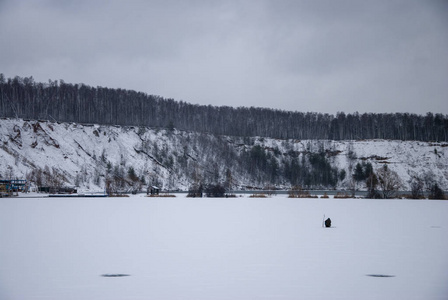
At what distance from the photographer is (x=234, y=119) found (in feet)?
502

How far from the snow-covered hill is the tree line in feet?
30.9

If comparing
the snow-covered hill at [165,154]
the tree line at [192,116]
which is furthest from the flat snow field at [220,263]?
the tree line at [192,116]

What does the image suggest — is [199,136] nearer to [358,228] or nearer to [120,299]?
[358,228]

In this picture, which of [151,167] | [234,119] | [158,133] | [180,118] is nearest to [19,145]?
[151,167]

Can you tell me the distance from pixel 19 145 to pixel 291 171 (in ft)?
216

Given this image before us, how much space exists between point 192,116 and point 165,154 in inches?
1609

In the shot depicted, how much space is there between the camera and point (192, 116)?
149125 mm

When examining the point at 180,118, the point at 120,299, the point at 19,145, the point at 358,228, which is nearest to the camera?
the point at 120,299

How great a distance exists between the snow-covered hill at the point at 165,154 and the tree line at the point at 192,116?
941 centimetres

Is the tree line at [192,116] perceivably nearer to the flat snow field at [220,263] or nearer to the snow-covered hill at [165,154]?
the snow-covered hill at [165,154]

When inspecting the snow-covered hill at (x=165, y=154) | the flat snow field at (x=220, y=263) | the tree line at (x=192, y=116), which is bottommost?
the flat snow field at (x=220, y=263)

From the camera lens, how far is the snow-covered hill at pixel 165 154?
292 ft

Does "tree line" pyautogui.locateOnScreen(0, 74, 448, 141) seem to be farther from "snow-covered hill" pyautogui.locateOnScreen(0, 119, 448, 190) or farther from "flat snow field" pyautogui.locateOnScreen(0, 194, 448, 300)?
"flat snow field" pyautogui.locateOnScreen(0, 194, 448, 300)

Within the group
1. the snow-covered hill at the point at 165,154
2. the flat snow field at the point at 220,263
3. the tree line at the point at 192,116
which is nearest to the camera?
the flat snow field at the point at 220,263
